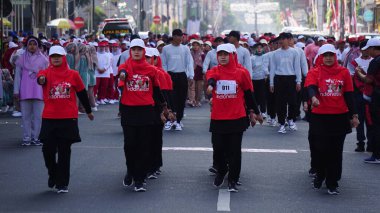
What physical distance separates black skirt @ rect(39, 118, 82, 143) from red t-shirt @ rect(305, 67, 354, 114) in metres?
2.87

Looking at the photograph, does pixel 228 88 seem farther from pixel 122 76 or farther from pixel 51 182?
pixel 51 182

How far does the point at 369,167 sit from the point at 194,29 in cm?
6881

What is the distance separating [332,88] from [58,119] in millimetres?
3261

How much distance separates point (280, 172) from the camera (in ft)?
44.9

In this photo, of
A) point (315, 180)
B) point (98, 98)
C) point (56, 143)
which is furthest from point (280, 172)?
point (98, 98)

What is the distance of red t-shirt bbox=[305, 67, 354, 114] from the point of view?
1195 cm

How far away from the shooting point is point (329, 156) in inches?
474

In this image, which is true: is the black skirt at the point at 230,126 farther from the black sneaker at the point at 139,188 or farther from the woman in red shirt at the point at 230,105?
the black sneaker at the point at 139,188

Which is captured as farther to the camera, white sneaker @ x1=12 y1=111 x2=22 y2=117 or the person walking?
white sneaker @ x1=12 y1=111 x2=22 y2=117

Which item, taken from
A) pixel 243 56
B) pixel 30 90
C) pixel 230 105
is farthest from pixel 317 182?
pixel 243 56

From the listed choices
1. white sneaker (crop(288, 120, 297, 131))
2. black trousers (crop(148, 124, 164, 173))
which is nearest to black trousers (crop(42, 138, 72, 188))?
black trousers (crop(148, 124, 164, 173))

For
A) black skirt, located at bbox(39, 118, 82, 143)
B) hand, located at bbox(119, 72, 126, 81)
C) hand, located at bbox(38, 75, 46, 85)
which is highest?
hand, located at bbox(119, 72, 126, 81)

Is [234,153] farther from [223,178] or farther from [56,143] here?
[56,143]

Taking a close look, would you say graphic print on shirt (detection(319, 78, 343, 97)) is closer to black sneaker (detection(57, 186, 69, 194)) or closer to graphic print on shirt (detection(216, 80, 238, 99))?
graphic print on shirt (detection(216, 80, 238, 99))
